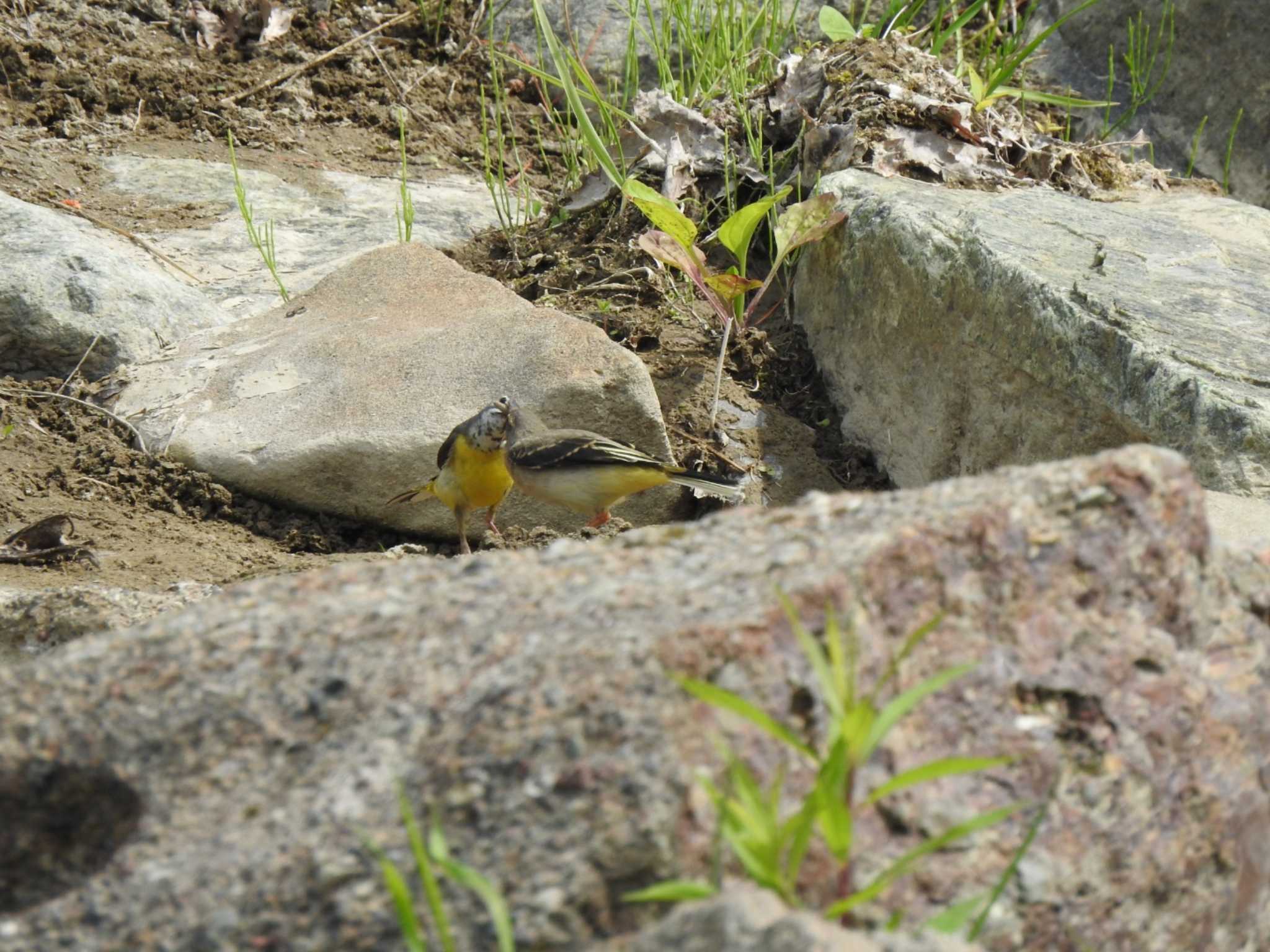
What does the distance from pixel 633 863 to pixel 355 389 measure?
388cm

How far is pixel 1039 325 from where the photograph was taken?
4.68 metres

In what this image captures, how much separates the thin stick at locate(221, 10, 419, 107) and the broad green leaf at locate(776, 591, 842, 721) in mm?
6582

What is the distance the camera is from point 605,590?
7.04 ft

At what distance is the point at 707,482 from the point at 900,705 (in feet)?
10.8

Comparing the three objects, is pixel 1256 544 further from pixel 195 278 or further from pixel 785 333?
pixel 195 278

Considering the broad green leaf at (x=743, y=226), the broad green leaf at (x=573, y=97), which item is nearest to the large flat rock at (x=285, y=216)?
the broad green leaf at (x=573, y=97)

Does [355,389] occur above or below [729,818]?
below

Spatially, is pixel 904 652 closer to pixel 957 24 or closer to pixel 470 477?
pixel 470 477

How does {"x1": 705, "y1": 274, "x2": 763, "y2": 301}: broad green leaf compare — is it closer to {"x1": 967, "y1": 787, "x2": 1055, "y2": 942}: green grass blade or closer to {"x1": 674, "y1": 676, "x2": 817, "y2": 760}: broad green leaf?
{"x1": 967, "y1": 787, "x2": 1055, "y2": 942}: green grass blade

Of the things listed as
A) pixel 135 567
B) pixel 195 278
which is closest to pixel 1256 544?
pixel 135 567

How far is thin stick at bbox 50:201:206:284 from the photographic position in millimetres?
6270

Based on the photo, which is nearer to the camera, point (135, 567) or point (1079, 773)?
point (1079, 773)

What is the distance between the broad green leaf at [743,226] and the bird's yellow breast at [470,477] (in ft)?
4.41

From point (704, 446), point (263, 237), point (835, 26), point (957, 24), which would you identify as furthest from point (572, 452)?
point (835, 26)
